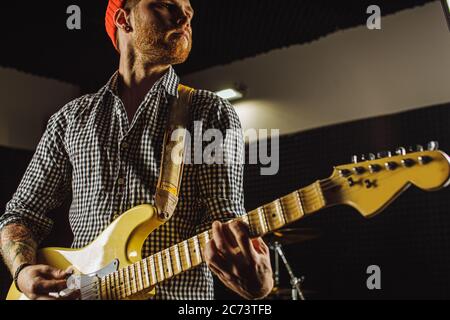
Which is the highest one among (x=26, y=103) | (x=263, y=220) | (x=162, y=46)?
(x=26, y=103)

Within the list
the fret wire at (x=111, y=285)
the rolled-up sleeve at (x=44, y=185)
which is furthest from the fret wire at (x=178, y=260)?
the rolled-up sleeve at (x=44, y=185)

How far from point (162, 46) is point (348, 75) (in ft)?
7.10

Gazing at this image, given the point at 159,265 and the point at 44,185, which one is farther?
the point at 44,185

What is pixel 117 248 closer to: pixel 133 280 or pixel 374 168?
pixel 133 280

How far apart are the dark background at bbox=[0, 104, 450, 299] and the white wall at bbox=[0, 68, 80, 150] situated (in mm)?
143

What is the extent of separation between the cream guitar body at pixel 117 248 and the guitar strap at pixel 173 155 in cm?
5

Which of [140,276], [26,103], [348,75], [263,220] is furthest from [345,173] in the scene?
[26,103]

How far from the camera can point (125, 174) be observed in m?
1.64

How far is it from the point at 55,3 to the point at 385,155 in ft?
8.75

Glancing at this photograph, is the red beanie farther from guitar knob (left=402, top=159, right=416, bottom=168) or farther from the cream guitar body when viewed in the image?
guitar knob (left=402, top=159, right=416, bottom=168)

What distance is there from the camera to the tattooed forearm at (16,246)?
5.42 feet

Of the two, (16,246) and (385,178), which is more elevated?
(385,178)

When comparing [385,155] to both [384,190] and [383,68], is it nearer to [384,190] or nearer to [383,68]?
[384,190]

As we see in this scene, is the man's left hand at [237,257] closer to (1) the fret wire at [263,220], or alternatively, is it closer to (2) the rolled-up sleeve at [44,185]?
(1) the fret wire at [263,220]
